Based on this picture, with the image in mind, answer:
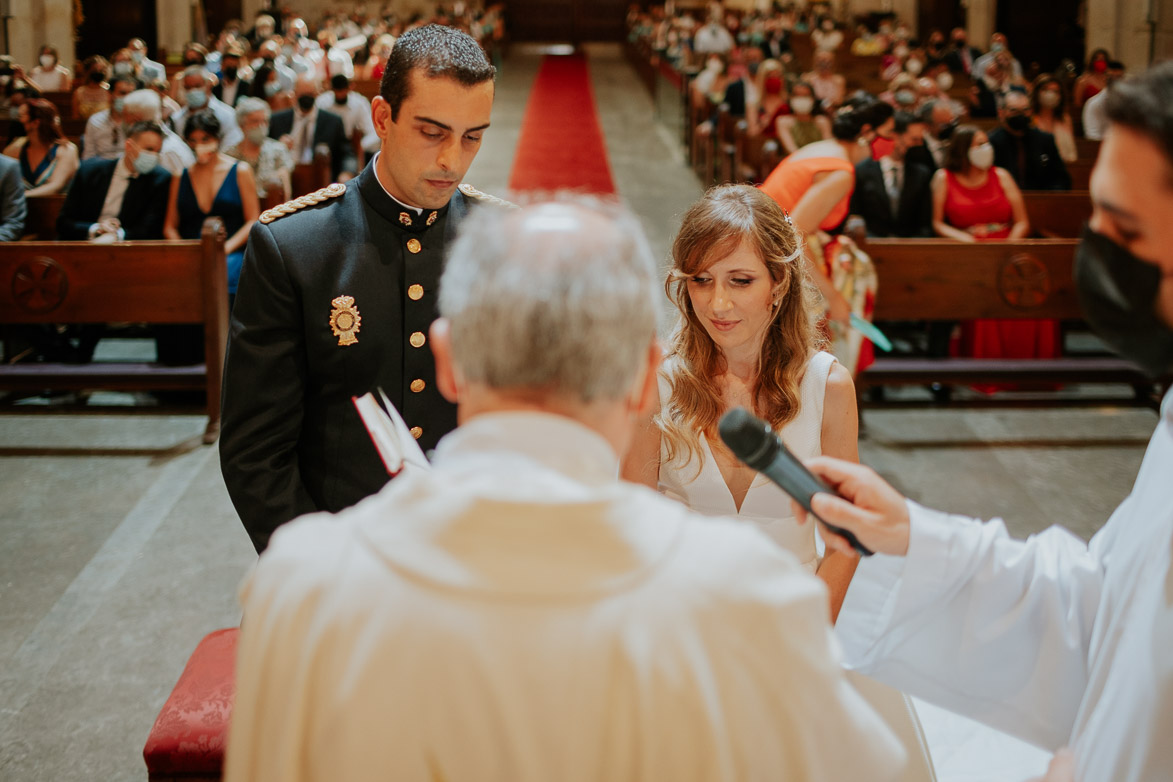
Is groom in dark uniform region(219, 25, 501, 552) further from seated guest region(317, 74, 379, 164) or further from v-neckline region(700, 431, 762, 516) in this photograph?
seated guest region(317, 74, 379, 164)

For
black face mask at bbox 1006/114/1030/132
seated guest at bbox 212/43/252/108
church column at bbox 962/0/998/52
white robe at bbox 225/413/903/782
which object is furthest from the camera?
church column at bbox 962/0/998/52

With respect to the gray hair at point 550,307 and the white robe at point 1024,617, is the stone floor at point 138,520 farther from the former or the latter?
the gray hair at point 550,307

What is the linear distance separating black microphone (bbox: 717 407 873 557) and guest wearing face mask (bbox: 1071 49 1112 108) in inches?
472

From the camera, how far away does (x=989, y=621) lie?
5.60ft

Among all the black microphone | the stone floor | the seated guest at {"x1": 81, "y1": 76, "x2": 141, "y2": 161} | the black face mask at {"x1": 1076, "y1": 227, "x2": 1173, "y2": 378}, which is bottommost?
the stone floor

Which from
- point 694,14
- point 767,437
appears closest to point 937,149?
point 767,437

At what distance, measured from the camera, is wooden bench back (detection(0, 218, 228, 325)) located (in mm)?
5668

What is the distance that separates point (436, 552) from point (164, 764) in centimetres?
178

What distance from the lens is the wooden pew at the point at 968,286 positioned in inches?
230

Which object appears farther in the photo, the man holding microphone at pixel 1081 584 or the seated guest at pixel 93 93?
the seated guest at pixel 93 93

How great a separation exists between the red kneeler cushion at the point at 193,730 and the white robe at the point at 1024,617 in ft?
4.66

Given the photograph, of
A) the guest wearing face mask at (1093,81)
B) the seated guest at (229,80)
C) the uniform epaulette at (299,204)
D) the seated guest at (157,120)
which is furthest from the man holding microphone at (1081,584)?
the seated guest at (229,80)

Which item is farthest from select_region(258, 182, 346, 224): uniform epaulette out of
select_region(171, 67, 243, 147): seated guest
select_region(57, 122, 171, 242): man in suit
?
select_region(171, 67, 243, 147): seated guest

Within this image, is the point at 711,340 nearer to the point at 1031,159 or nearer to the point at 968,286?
the point at 968,286
